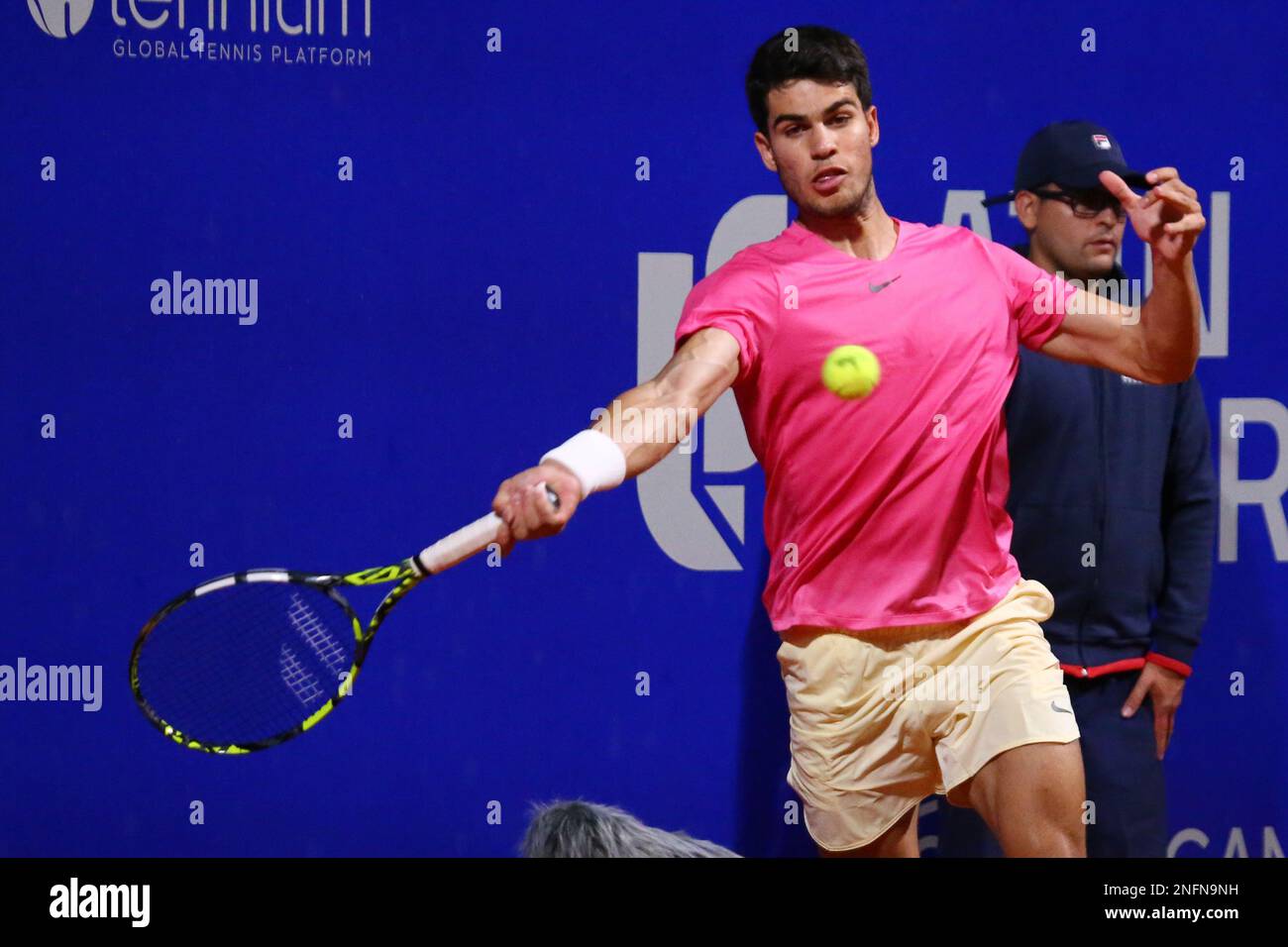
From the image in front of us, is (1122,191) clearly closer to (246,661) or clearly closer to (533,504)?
(533,504)

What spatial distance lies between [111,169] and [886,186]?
6.01ft

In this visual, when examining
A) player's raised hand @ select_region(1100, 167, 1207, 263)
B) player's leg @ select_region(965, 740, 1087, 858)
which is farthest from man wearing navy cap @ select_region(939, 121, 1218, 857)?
player's leg @ select_region(965, 740, 1087, 858)

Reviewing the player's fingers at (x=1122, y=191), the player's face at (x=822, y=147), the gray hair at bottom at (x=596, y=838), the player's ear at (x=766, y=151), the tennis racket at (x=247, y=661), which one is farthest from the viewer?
the gray hair at bottom at (x=596, y=838)

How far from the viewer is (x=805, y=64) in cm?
364

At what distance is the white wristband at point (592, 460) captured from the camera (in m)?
2.83

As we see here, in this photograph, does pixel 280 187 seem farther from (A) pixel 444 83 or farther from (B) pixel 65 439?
(B) pixel 65 439

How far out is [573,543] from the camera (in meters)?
4.22

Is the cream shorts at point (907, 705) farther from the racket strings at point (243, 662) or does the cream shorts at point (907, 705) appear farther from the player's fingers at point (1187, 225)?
the racket strings at point (243, 662)

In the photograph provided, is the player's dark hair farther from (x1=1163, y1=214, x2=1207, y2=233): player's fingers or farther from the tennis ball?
(x1=1163, y1=214, x2=1207, y2=233): player's fingers

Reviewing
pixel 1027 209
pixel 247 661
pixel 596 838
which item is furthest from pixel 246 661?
pixel 1027 209

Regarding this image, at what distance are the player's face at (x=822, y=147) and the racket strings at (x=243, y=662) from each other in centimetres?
129

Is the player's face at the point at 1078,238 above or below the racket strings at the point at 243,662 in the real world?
above

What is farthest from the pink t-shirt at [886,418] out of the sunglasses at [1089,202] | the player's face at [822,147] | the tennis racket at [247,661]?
the tennis racket at [247,661]
